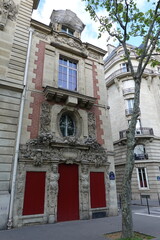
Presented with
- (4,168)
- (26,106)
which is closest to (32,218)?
(4,168)

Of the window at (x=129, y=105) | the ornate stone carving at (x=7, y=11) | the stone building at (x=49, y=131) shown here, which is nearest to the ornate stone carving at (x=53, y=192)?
the stone building at (x=49, y=131)

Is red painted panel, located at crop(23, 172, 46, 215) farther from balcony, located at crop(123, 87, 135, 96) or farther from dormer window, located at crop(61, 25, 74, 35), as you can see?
balcony, located at crop(123, 87, 135, 96)

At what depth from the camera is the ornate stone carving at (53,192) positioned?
7.03 metres

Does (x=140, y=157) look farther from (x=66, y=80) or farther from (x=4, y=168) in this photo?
(x=4, y=168)

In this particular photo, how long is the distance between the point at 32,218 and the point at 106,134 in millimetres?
6072

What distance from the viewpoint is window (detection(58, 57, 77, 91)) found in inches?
411

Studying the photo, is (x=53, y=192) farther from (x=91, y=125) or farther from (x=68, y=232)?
(x=91, y=125)

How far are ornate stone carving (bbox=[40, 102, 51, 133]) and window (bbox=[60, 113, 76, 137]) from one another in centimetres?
97

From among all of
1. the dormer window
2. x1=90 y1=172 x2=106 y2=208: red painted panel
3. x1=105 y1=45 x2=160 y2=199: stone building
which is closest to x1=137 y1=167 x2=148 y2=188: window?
x1=105 y1=45 x2=160 y2=199: stone building

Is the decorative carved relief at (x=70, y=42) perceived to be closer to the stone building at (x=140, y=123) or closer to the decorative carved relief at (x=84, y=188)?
the decorative carved relief at (x=84, y=188)

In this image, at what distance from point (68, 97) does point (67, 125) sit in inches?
66.3

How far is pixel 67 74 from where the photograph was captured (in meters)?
10.8

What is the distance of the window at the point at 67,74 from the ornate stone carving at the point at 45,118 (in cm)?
213

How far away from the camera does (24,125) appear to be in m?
7.85
